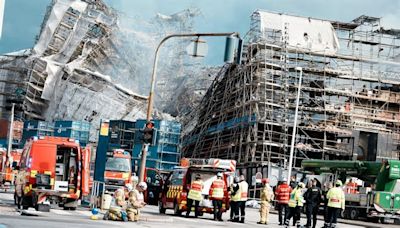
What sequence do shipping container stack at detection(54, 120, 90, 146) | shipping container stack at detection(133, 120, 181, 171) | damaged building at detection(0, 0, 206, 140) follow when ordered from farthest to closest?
damaged building at detection(0, 0, 206, 140) → shipping container stack at detection(54, 120, 90, 146) → shipping container stack at detection(133, 120, 181, 171)

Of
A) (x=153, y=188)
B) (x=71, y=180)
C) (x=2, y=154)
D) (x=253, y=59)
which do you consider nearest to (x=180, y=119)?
(x=253, y=59)

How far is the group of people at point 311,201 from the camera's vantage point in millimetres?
22172

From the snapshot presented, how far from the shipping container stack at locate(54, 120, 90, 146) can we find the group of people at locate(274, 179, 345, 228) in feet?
138

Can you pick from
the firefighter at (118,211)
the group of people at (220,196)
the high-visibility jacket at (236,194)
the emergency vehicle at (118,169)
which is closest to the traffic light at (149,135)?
the group of people at (220,196)

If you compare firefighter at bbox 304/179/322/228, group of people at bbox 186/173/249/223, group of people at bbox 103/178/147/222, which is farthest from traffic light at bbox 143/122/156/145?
firefighter at bbox 304/179/322/228

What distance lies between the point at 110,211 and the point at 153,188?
1918 cm

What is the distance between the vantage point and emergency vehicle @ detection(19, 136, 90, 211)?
24.1 m

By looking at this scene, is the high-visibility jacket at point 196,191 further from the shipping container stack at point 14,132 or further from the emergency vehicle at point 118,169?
the shipping container stack at point 14,132

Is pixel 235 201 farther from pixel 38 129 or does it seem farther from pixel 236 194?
pixel 38 129

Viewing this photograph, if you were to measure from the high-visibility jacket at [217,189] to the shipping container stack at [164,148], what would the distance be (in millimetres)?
29775

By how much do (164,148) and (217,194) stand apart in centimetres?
3156

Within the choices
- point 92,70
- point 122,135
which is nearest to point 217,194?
point 122,135

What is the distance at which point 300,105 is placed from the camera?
196 ft

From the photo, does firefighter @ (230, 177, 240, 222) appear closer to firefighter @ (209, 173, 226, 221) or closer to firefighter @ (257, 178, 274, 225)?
firefighter @ (209, 173, 226, 221)
